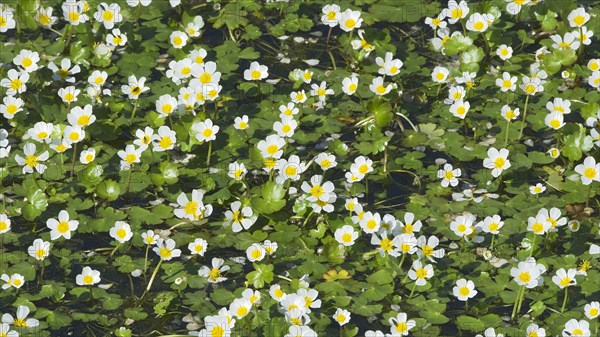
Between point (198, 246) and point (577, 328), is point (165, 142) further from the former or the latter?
point (577, 328)

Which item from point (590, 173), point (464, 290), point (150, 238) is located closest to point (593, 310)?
point (464, 290)

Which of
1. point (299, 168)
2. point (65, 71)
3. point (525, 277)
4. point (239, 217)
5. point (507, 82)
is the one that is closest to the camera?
point (525, 277)

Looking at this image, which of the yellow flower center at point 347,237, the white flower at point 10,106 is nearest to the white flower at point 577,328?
the yellow flower center at point 347,237

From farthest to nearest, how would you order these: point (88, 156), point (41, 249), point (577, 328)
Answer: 1. point (88, 156)
2. point (41, 249)
3. point (577, 328)

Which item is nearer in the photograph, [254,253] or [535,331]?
[535,331]

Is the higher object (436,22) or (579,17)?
(579,17)
